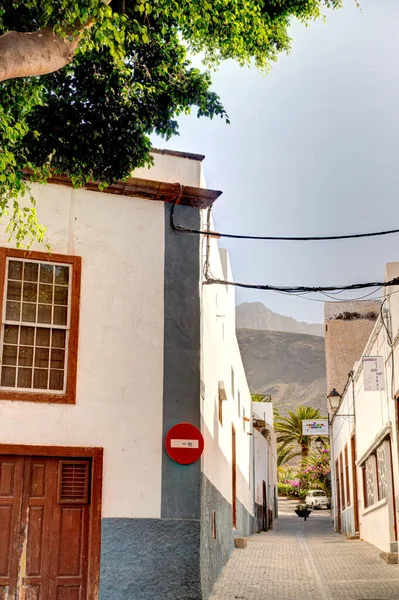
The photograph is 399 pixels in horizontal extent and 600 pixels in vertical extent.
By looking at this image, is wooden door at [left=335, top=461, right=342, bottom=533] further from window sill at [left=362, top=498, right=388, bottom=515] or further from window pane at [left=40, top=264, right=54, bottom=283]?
window pane at [left=40, top=264, right=54, bottom=283]

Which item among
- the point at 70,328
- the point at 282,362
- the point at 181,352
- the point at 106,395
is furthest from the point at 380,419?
the point at 282,362

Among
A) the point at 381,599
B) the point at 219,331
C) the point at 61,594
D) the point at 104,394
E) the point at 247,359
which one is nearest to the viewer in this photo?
the point at 61,594

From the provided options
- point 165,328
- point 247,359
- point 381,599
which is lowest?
point 381,599

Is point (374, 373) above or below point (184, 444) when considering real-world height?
above

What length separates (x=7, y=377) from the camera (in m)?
10.2

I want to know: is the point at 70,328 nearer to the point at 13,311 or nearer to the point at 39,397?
the point at 13,311

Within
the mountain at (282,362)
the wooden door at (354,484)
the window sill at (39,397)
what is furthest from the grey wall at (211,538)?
the mountain at (282,362)

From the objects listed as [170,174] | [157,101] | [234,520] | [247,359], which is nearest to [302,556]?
[234,520]

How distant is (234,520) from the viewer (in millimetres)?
19000

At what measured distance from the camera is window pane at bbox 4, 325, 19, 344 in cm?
1030

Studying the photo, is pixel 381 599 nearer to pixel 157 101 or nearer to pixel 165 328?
pixel 165 328

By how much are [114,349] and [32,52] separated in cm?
423

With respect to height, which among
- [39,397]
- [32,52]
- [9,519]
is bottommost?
[9,519]

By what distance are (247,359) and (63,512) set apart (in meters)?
152
